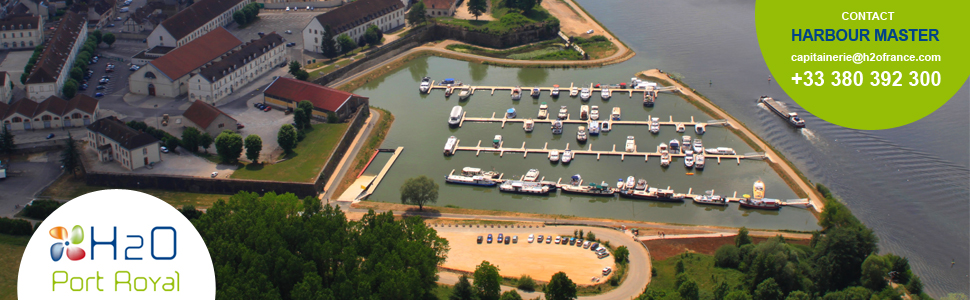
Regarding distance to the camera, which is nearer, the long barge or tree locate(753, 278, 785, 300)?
tree locate(753, 278, 785, 300)

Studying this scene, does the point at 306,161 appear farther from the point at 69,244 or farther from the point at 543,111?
the point at 69,244

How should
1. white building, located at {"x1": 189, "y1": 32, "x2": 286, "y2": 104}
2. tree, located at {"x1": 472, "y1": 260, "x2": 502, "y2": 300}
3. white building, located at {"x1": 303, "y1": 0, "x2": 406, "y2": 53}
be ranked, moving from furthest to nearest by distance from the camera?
white building, located at {"x1": 303, "y1": 0, "x2": 406, "y2": 53} → white building, located at {"x1": 189, "y1": 32, "x2": 286, "y2": 104} → tree, located at {"x1": 472, "y1": 260, "x2": 502, "y2": 300}

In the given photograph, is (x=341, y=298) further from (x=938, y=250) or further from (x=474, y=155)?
(x=938, y=250)

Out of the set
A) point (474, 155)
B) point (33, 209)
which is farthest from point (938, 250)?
point (33, 209)

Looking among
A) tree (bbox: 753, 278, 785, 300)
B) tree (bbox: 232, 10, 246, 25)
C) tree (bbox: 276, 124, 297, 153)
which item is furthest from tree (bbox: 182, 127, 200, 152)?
tree (bbox: 753, 278, 785, 300)

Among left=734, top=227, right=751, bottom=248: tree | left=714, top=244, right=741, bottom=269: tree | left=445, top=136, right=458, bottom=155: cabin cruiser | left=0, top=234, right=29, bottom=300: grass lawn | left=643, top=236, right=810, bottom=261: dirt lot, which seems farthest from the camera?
left=445, top=136, right=458, bottom=155: cabin cruiser

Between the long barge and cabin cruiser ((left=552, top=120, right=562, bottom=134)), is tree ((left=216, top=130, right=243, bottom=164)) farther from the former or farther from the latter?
the long barge
